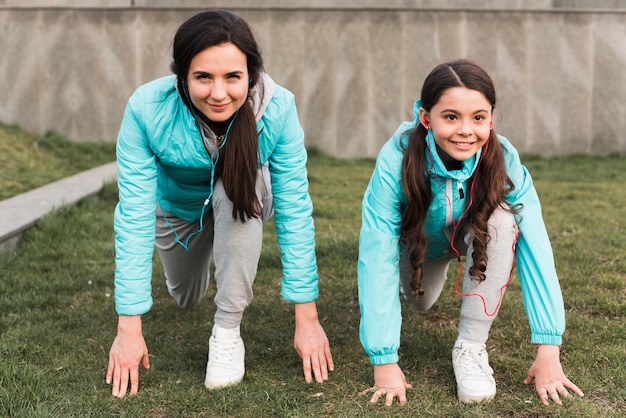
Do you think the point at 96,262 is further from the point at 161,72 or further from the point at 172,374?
the point at 161,72

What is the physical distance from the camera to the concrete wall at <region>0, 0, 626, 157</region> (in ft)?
27.4

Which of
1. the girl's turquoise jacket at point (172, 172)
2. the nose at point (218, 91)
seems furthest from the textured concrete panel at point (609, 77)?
the nose at point (218, 91)

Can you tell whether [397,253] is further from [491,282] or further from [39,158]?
[39,158]

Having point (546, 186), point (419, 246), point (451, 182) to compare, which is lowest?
point (546, 186)

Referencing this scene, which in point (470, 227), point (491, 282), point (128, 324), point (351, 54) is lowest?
point (128, 324)

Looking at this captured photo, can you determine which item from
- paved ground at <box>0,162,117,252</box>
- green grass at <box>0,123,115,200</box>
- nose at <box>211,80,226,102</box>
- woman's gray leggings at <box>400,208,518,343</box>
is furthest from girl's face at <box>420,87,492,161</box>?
green grass at <box>0,123,115,200</box>

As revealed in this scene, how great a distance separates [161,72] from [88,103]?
85 cm

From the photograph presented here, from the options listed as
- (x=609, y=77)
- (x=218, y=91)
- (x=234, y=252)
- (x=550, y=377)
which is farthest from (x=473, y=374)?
(x=609, y=77)

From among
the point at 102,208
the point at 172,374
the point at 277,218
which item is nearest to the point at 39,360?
the point at 172,374

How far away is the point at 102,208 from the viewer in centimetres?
548

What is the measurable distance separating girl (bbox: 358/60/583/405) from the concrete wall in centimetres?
582

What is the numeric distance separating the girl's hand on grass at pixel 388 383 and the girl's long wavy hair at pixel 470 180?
1.21 feet

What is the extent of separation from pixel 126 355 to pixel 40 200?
2928 mm

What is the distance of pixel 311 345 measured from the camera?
272 centimetres
